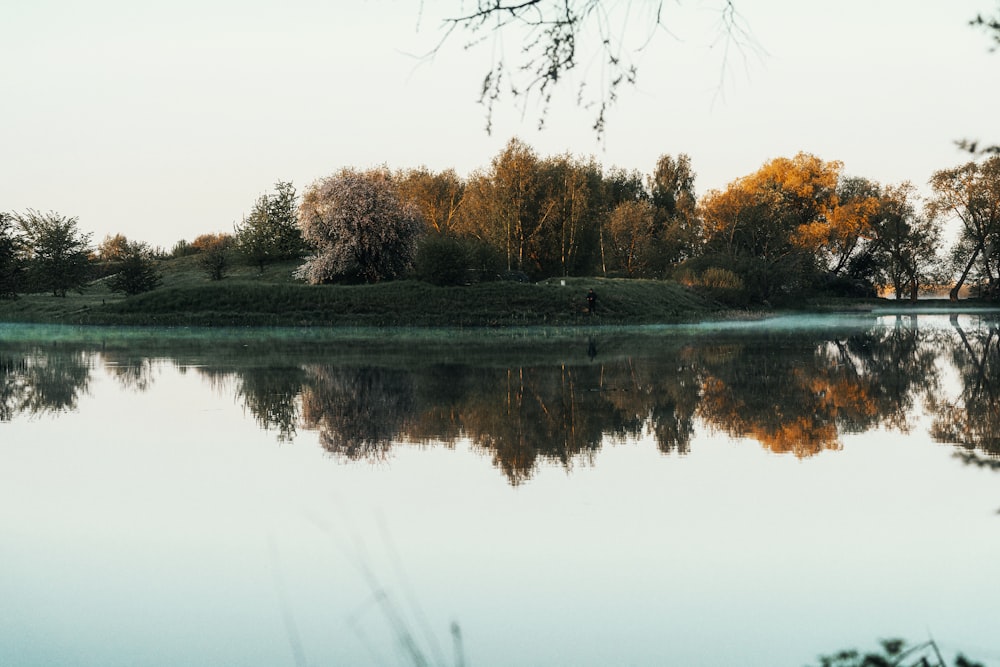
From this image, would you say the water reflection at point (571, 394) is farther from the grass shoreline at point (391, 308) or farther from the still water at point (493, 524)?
the grass shoreline at point (391, 308)

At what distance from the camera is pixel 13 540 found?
694cm

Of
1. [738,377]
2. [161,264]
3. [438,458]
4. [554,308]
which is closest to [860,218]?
[554,308]

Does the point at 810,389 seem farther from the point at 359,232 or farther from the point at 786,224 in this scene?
the point at 786,224

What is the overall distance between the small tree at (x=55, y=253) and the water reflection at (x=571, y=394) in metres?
31.9

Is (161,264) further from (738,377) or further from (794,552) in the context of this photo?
(794,552)

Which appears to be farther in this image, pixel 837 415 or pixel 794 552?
pixel 837 415

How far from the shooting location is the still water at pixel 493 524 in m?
4.88

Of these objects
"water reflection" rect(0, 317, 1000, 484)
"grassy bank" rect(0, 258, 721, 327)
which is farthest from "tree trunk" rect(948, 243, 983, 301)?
"water reflection" rect(0, 317, 1000, 484)

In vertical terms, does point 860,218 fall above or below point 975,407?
above

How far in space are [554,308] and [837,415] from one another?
98.3 ft

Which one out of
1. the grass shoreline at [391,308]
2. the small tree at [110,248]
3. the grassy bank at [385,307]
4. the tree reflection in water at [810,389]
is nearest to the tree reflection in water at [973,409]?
the tree reflection in water at [810,389]

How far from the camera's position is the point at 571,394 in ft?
50.3

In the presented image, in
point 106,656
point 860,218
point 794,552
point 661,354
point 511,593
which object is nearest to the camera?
point 106,656

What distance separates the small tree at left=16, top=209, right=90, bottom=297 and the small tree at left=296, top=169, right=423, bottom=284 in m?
12.9
